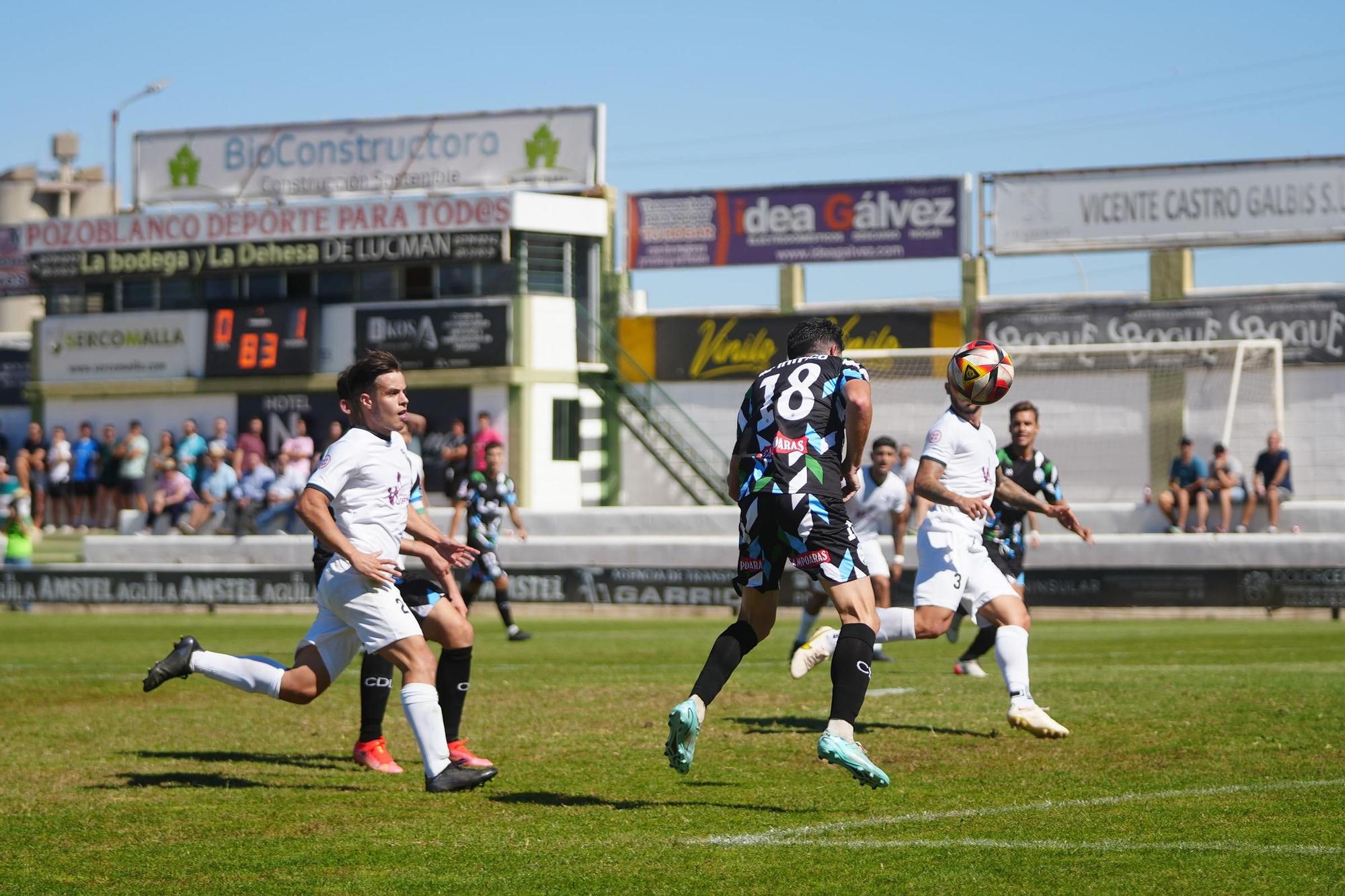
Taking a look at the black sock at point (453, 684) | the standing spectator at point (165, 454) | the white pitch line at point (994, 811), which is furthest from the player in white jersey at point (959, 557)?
the standing spectator at point (165, 454)

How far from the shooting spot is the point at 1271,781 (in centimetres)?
809

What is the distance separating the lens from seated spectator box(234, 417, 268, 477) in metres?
34.3

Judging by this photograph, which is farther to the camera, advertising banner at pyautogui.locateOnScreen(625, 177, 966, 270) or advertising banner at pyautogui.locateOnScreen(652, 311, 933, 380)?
advertising banner at pyautogui.locateOnScreen(625, 177, 966, 270)

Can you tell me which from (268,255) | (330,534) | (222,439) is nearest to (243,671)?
(330,534)

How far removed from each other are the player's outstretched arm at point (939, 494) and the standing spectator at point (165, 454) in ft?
84.0

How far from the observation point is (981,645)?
1441 cm

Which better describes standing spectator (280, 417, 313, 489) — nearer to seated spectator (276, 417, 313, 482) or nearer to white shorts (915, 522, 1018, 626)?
seated spectator (276, 417, 313, 482)

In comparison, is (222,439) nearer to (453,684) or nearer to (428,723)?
(453,684)

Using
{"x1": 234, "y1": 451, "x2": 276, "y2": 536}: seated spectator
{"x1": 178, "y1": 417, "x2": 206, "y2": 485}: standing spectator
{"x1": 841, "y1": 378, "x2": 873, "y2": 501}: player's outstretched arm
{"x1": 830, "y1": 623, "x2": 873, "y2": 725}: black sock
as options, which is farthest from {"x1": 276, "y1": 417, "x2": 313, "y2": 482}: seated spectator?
{"x1": 830, "y1": 623, "x2": 873, "y2": 725}: black sock

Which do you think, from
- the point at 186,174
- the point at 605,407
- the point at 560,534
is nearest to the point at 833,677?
the point at 560,534

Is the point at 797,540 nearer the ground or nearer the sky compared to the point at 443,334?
nearer the ground

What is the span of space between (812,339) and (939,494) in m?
2.11

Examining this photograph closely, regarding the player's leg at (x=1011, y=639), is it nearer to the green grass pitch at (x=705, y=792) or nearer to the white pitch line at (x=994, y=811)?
the green grass pitch at (x=705, y=792)

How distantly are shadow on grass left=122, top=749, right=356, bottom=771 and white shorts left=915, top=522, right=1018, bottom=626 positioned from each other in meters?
3.38
